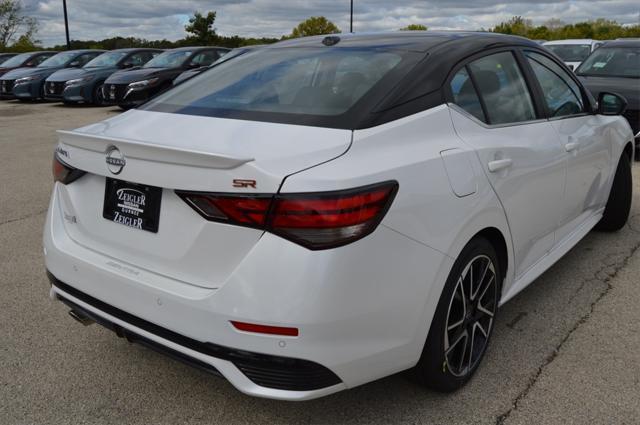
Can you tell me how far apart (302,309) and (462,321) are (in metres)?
0.99

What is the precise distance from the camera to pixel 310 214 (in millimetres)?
1922

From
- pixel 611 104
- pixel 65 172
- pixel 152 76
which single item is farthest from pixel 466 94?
pixel 152 76

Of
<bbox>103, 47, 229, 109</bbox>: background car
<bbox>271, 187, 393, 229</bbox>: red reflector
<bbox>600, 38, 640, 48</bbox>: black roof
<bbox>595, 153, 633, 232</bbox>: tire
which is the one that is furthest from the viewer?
<bbox>103, 47, 229, 109</bbox>: background car

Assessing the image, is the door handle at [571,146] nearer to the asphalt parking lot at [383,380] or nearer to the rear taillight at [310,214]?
the asphalt parking lot at [383,380]

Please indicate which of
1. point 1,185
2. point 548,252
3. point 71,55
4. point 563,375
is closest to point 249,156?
point 563,375

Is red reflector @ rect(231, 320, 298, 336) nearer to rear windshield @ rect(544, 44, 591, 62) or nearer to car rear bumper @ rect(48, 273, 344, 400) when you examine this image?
car rear bumper @ rect(48, 273, 344, 400)

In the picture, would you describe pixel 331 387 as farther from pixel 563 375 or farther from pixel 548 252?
pixel 548 252

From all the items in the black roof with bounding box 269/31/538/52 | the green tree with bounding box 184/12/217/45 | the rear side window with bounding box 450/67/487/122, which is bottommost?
the green tree with bounding box 184/12/217/45

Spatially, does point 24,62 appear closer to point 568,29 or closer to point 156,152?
point 156,152

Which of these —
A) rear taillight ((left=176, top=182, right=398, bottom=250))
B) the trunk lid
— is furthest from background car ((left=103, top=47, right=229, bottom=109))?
rear taillight ((left=176, top=182, right=398, bottom=250))

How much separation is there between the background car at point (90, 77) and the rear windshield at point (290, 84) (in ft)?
44.2

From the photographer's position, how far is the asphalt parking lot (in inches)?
99.3

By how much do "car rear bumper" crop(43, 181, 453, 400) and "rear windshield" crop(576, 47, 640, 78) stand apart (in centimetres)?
788

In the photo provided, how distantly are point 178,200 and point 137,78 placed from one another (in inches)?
497
